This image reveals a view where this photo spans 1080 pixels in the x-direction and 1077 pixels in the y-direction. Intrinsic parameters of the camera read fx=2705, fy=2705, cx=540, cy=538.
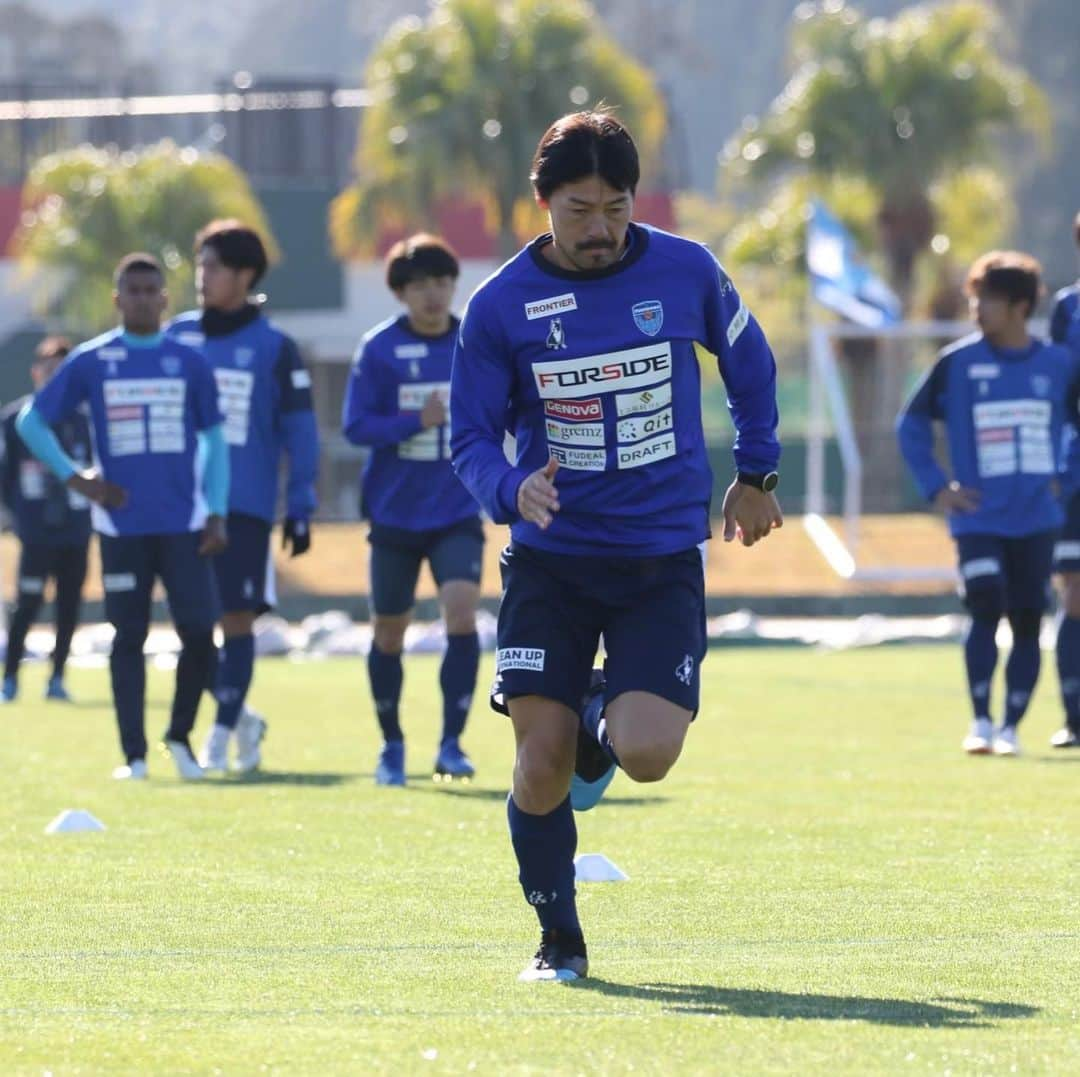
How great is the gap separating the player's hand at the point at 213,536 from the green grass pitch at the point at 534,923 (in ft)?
3.16

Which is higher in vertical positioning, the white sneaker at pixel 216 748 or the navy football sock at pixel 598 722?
the navy football sock at pixel 598 722

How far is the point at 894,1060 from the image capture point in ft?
16.3

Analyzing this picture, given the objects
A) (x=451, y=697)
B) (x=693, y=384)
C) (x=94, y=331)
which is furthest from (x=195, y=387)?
(x=94, y=331)

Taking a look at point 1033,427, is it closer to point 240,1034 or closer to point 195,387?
point 195,387

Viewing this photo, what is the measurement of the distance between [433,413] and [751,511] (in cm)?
438

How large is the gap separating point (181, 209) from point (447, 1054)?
32.3 metres

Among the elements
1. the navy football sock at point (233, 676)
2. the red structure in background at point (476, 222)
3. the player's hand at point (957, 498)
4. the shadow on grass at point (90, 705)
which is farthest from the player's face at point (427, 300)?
the red structure in background at point (476, 222)

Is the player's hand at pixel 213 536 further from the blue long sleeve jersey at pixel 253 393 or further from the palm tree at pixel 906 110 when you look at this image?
the palm tree at pixel 906 110

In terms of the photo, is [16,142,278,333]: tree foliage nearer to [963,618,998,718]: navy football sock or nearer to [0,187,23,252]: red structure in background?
[0,187,23,252]: red structure in background

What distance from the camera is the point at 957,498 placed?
11953 millimetres

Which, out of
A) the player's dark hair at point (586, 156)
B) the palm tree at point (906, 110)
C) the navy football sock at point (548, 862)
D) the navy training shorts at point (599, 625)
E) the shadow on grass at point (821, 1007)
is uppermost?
the palm tree at point (906, 110)

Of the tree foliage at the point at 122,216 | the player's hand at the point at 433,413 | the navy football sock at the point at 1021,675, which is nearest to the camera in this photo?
the player's hand at the point at 433,413

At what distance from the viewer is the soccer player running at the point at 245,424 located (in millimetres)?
11445

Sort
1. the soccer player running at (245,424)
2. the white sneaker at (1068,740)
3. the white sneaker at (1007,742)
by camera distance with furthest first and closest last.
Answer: the white sneaker at (1068,740) → the white sneaker at (1007,742) → the soccer player running at (245,424)
